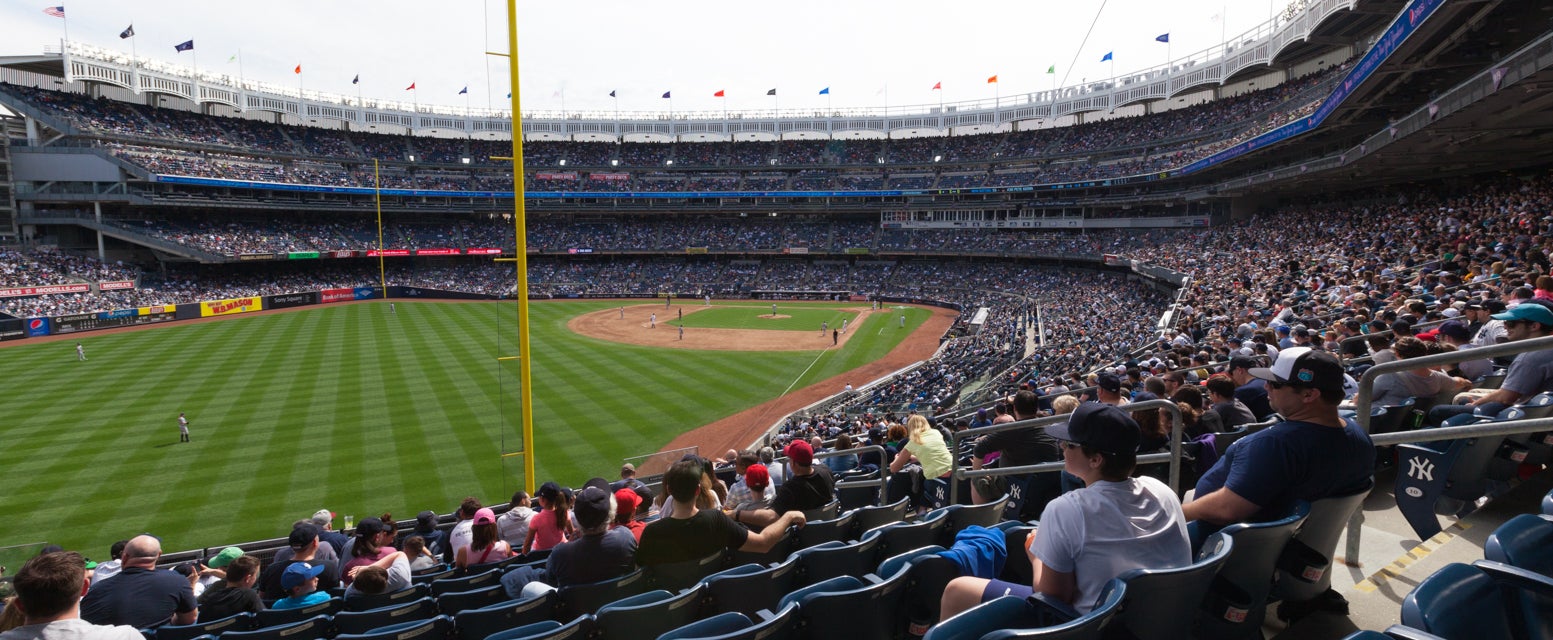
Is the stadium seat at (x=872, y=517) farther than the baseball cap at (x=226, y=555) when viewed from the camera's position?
No

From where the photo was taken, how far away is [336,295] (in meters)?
58.9

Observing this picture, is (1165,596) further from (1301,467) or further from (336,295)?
(336,295)

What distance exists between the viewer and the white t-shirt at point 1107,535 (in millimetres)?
3047

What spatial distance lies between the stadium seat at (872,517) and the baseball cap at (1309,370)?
3307 millimetres

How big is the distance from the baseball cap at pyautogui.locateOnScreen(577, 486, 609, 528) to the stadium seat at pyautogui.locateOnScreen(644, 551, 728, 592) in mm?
503

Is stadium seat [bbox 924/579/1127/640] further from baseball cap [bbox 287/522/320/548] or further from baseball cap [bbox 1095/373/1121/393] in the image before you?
baseball cap [bbox 287/522/320/548]

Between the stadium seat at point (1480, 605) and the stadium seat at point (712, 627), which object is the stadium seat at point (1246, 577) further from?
the stadium seat at point (712, 627)

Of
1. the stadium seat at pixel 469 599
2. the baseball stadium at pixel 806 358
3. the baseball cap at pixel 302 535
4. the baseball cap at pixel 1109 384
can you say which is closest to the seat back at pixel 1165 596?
the baseball stadium at pixel 806 358

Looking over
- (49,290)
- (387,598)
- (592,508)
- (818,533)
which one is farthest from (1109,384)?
(49,290)

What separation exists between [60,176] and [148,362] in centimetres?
3586

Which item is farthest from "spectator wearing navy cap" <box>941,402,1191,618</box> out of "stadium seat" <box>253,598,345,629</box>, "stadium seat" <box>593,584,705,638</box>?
"stadium seat" <box>253,598,345,629</box>

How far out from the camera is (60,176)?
53406mm

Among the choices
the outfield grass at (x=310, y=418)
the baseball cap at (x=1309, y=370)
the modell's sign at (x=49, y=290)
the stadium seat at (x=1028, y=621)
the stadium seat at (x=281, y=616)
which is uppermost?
the modell's sign at (x=49, y=290)

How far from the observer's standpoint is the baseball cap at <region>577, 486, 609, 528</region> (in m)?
5.06
